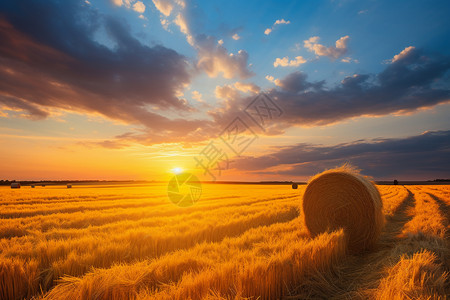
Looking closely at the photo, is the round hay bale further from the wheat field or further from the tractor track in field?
the tractor track in field

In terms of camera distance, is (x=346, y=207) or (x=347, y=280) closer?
(x=347, y=280)

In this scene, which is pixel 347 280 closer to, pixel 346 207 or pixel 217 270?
pixel 217 270

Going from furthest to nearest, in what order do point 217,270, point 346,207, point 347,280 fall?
point 346,207, point 347,280, point 217,270

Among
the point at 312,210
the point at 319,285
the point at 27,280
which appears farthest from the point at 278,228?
the point at 27,280

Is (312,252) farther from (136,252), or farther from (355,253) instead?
(136,252)

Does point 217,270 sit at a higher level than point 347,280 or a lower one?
higher

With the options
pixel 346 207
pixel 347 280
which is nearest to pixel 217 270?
pixel 347 280

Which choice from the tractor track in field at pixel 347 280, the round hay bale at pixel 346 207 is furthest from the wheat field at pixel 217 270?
the round hay bale at pixel 346 207

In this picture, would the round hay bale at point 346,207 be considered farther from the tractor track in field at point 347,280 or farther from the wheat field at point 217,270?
the tractor track in field at point 347,280

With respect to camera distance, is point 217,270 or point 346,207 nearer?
point 217,270

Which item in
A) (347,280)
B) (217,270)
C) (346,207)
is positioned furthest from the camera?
(346,207)

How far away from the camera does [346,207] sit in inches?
289

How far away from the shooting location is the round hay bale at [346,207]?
6.77m

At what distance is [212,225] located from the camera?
7820 mm
